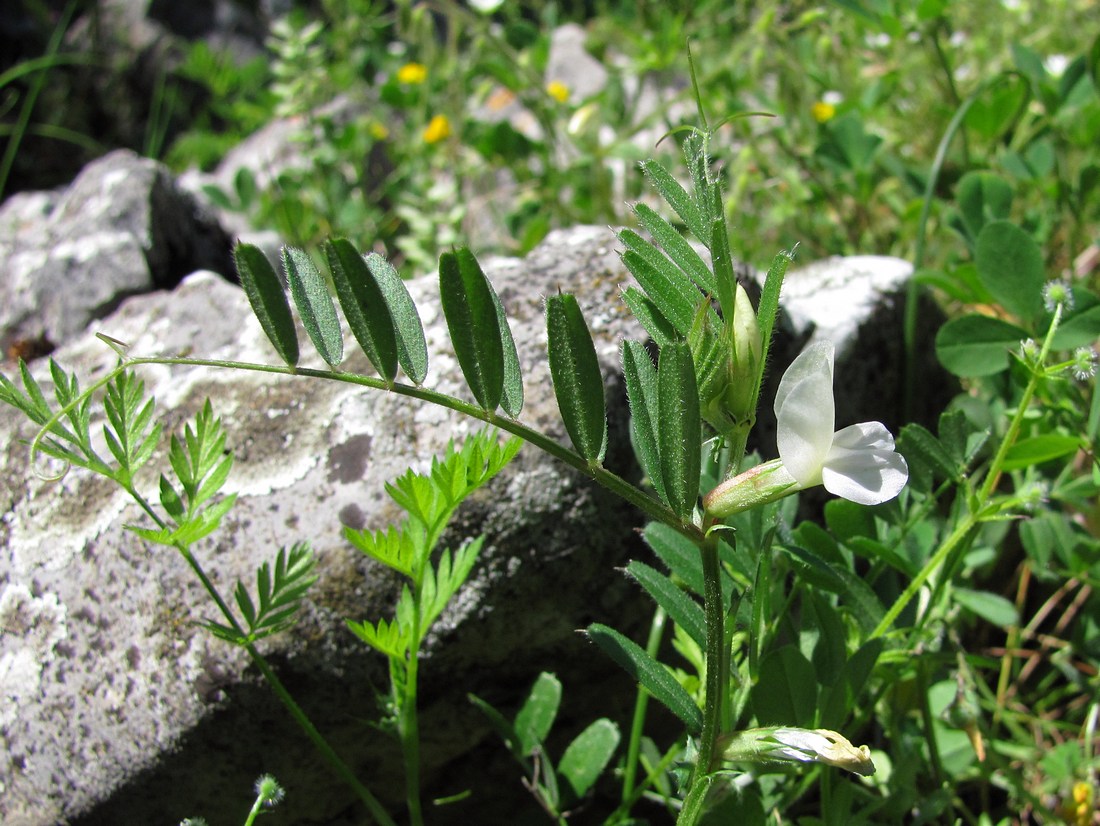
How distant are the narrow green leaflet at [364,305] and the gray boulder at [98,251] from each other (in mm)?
1281

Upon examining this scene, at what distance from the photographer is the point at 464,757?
131 centimetres

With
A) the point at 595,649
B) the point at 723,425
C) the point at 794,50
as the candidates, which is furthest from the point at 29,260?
the point at 794,50

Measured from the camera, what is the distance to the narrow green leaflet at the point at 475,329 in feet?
2.50

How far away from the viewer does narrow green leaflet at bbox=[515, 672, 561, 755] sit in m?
1.16

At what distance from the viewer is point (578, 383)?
29.7 inches

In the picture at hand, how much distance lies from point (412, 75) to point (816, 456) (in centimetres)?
247

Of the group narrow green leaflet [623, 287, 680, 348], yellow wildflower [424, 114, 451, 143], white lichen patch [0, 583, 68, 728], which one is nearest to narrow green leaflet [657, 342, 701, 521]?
narrow green leaflet [623, 287, 680, 348]

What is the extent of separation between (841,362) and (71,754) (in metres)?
1.17

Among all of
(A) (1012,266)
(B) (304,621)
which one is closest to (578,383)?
(B) (304,621)

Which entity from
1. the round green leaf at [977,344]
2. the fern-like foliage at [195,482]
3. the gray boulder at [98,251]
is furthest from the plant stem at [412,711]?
the gray boulder at [98,251]

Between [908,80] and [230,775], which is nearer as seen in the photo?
[230,775]

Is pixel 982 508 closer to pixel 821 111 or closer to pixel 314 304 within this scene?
pixel 314 304

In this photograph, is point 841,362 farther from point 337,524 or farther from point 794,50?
point 794,50

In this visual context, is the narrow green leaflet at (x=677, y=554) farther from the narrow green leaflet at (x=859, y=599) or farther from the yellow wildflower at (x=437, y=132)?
the yellow wildflower at (x=437, y=132)
